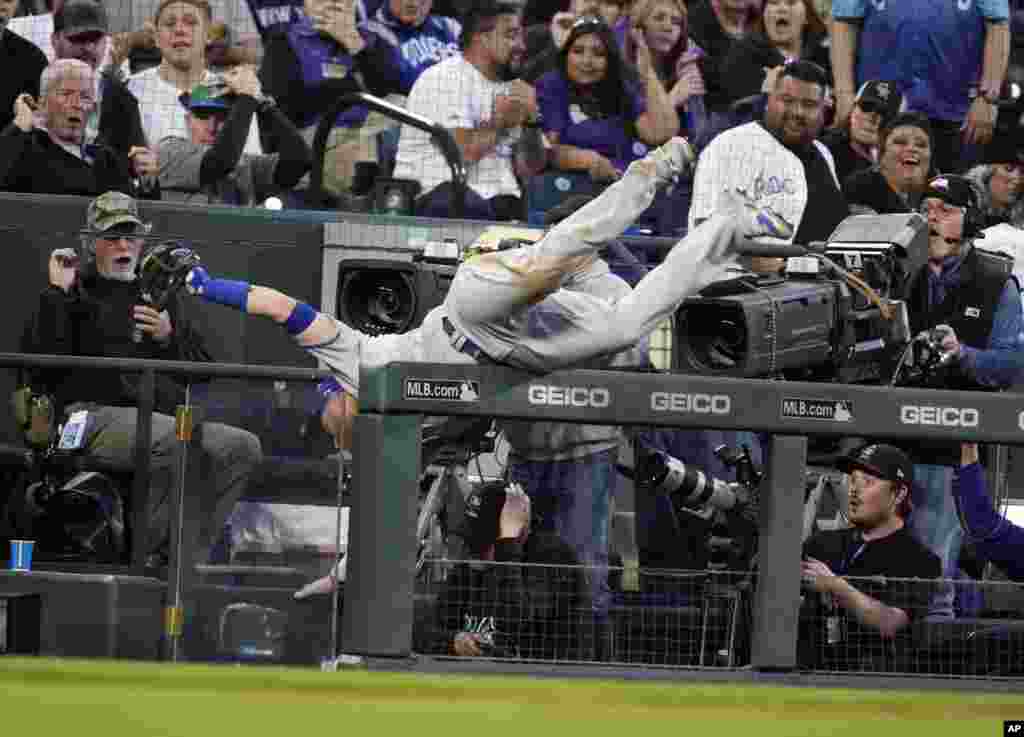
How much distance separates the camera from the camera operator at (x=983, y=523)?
4320mm

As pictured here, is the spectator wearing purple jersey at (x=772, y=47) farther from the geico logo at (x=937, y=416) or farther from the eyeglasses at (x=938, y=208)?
the geico logo at (x=937, y=416)

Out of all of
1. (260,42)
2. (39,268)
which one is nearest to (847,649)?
(39,268)

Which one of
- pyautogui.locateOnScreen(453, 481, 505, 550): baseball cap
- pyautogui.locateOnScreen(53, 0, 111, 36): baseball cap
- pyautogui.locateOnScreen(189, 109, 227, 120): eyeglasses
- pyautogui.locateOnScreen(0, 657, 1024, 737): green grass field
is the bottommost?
pyautogui.locateOnScreen(0, 657, 1024, 737): green grass field

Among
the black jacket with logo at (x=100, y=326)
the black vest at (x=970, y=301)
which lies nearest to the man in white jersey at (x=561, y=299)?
the black vest at (x=970, y=301)

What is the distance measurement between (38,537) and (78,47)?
3292mm

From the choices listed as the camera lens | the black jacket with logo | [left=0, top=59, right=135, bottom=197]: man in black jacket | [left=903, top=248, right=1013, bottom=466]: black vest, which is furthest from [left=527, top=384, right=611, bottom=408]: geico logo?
[left=0, top=59, right=135, bottom=197]: man in black jacket

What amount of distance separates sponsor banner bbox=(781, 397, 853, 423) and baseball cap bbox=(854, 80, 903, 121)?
451 cm

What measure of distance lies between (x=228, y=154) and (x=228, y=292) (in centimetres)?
317

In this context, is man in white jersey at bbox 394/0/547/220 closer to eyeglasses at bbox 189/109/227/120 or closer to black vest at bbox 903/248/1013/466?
eyeglasses at bbox 189/109/227/120

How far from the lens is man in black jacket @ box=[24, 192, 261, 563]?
5.62m

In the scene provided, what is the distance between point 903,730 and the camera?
3.39 meters

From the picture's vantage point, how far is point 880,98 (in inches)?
333

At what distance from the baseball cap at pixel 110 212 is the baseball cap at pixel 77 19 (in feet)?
5.71

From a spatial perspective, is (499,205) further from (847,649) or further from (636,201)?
(847,649)
